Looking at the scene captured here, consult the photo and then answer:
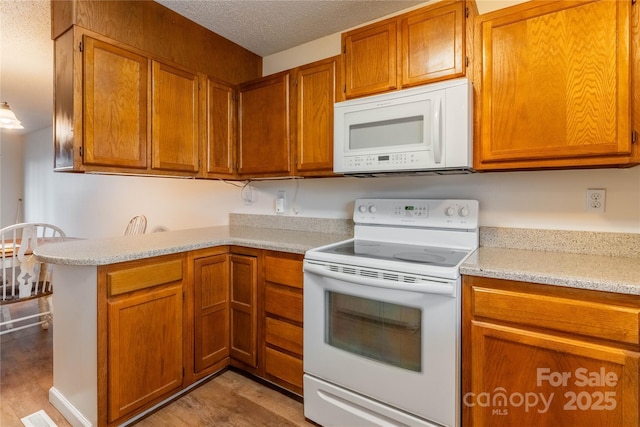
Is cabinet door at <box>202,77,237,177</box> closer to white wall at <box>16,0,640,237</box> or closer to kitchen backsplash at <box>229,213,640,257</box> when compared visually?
white wall at <box>16,0,640,237</box>

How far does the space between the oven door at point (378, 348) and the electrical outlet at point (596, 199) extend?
847 millimetres

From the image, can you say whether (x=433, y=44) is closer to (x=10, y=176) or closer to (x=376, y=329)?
(x=376, y=329)

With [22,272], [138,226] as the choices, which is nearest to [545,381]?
[22,272]

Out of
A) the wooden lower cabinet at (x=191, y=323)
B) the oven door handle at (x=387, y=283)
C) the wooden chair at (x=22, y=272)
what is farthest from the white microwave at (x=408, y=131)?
the wooden chair at (x=22, y=272)

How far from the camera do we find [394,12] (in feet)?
6.71

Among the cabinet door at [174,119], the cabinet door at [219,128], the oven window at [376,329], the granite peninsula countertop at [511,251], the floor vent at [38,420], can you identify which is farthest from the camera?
the cabinet door at [219,128]

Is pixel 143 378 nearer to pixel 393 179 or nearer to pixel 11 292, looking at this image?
pixel 11 292

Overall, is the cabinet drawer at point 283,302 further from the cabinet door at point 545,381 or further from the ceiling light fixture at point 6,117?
the ceiling light fixture at point 6,117

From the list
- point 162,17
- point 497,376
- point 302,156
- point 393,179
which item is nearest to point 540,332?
point 497,376

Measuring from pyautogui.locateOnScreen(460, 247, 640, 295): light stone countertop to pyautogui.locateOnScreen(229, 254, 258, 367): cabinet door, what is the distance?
3.99ft

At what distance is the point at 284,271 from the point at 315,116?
992mm

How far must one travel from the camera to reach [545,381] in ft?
3.78

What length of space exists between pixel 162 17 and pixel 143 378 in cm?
213

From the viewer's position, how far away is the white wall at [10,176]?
588 centimetres
